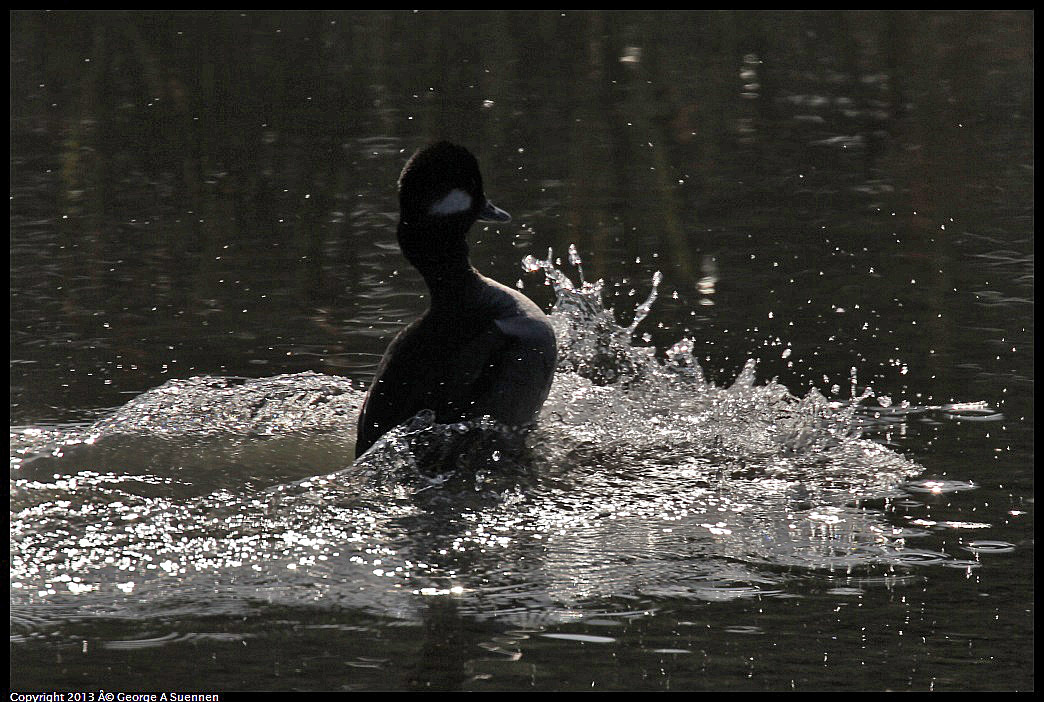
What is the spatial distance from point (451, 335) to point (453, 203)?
0.47 m

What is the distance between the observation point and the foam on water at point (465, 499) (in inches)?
214

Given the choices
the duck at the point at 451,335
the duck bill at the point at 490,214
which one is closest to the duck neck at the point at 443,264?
the duck at the point at 451,335

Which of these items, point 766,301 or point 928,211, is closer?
point 766,301

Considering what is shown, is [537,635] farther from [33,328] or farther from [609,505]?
[33,328]

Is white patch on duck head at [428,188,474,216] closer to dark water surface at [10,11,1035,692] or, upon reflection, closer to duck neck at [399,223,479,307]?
duck neck at [399,223,479,307]

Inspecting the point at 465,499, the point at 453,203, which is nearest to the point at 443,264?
the point at 453,203

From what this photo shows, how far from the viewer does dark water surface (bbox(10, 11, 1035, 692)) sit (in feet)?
16.6

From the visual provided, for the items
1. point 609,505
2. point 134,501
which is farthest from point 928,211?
point 134,501

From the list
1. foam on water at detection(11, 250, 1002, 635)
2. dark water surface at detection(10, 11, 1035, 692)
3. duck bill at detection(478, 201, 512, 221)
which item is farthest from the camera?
duck bill at detection(478, 201, 512, 221)

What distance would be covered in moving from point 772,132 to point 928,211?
2.55m

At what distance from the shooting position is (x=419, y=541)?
5.80 metres

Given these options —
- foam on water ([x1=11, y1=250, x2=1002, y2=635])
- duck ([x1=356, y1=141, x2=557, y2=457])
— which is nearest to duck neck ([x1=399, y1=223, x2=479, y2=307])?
duck ([x1=356, y1=141, x2=557, y2=457])

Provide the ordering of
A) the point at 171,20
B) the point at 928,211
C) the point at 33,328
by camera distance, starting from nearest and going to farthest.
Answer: the point at 33,328
the point at 928,211
the point at 171,20

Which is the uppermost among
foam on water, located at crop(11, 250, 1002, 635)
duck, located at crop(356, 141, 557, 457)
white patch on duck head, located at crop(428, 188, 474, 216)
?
white patch on duck head, located at crop(428, 188, 474, 216)
